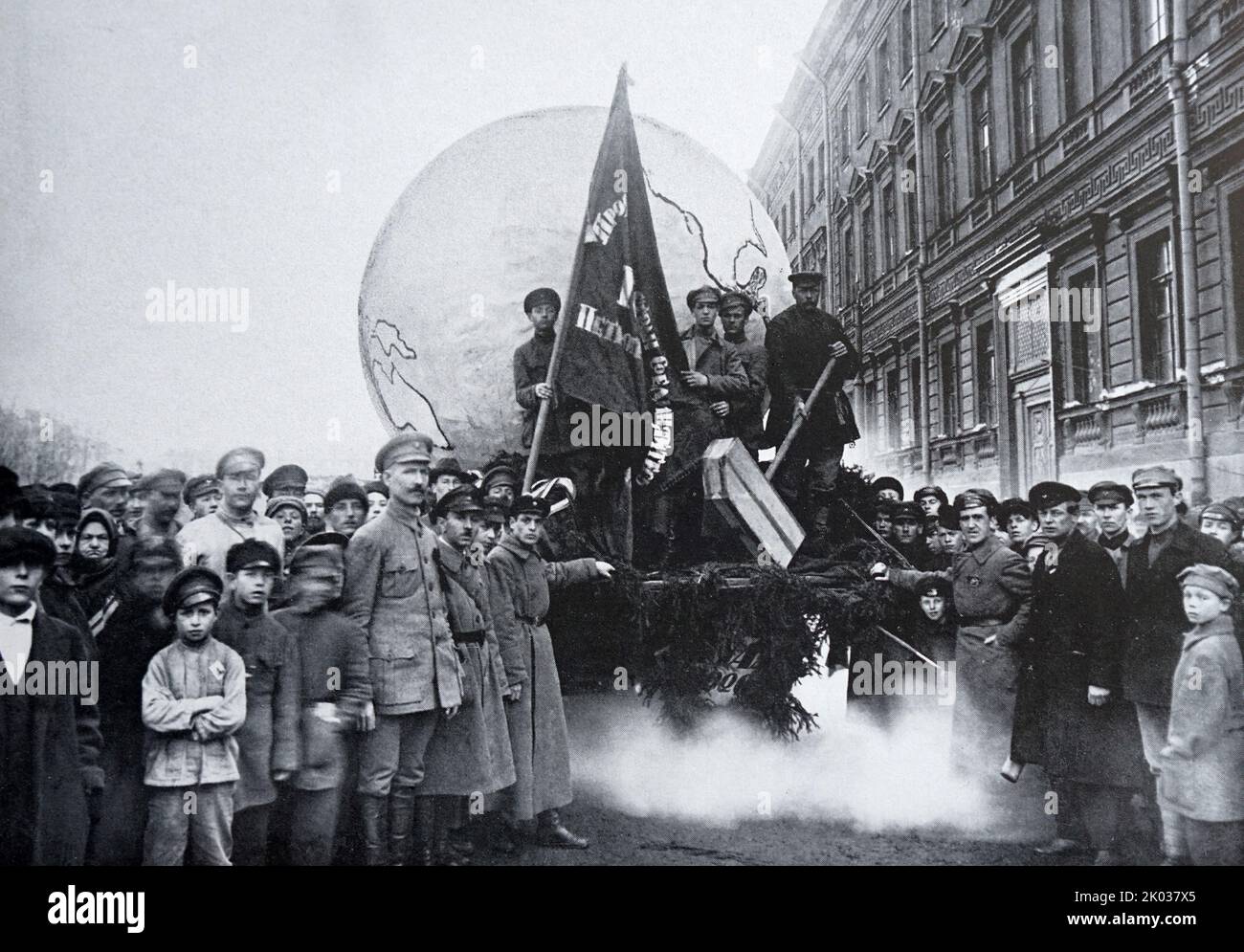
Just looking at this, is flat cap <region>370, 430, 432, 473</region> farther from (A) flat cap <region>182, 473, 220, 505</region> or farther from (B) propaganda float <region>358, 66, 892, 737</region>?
(A) flat cap <region>182, 473, 220, 505</region>

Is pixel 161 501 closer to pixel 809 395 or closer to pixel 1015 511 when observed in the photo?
pixel 809 395

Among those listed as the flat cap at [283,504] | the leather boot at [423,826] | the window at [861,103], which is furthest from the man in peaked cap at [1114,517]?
the flat cap at [283,504]

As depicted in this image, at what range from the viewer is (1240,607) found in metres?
3.94

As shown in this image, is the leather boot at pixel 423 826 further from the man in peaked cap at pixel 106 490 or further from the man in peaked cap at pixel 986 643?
the man in peaked cap at pixel 986 643

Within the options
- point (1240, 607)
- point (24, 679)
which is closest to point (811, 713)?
point (1240, 607)

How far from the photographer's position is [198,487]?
385 centimetres

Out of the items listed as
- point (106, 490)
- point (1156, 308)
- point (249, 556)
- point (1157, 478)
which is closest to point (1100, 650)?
point (1157, 478)

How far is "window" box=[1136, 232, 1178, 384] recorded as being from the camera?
4.04 metres

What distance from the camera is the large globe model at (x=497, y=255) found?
4.24 metres

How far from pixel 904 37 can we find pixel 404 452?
270cm

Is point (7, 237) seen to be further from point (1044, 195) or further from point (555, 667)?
point (1044, 195)
